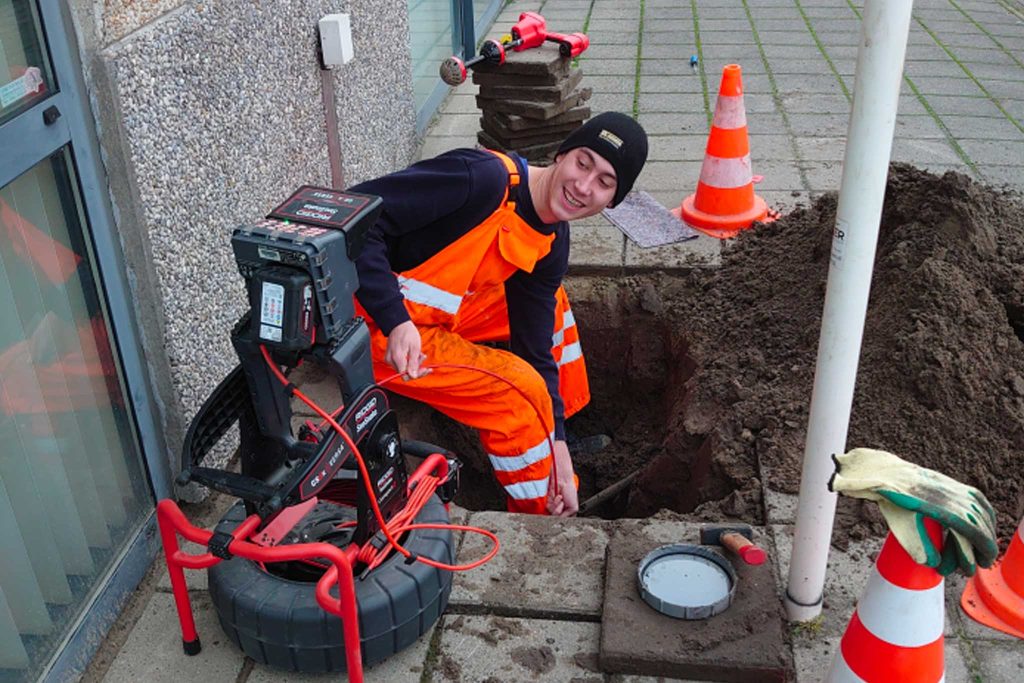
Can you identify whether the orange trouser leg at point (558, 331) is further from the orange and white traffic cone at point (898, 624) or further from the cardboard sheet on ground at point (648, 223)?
the orange and white traffic cone at point (898, 624)

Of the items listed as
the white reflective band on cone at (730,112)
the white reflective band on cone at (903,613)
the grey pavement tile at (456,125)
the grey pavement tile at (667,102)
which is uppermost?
the white reflective band on cone at (730,112)

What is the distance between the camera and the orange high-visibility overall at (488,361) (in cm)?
338

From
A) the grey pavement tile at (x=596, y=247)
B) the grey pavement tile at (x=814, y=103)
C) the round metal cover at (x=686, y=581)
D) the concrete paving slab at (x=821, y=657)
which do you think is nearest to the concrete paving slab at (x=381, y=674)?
the round metal cover at (x=686, y=581)

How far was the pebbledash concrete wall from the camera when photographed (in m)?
2.71

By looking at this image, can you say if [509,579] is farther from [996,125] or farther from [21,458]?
A: [996,125]

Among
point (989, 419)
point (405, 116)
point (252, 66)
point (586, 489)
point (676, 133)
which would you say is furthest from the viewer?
point (676, 133)

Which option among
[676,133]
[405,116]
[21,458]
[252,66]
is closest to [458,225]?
[252,66]

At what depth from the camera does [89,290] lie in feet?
8.99

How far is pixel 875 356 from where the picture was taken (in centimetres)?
354

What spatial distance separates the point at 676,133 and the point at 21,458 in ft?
15.3

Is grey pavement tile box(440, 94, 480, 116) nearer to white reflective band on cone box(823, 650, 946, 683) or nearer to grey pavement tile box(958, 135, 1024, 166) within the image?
grey pavement tile box(958, 135, 1024, 166)

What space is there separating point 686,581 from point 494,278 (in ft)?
4.25

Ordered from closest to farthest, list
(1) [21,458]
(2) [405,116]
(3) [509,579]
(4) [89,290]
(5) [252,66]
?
(1) [21,458] < (4) [89,290] < (3) [509,579] < (5) [252,66] < (2) [405,116]

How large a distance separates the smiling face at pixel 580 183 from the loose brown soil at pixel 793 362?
0.96 meters
